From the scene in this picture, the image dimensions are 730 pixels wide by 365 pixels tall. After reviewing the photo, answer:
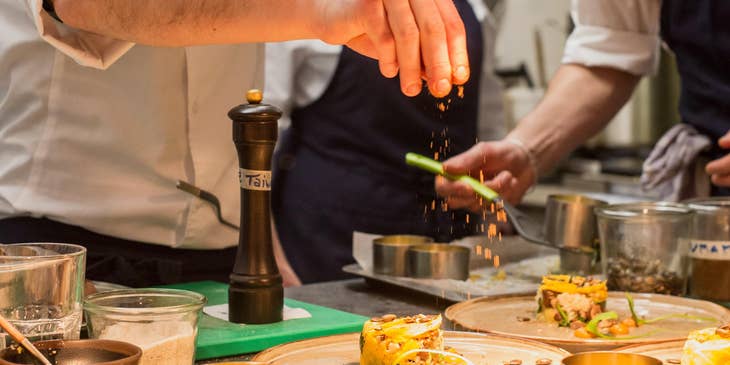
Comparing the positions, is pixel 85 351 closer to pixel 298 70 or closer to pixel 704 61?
pixel 704 61

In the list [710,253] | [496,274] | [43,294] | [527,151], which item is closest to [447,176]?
[496,274]

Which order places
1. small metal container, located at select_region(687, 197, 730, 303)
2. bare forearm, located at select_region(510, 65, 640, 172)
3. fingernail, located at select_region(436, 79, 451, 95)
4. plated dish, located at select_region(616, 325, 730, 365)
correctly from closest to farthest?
1. plated dish, located at select_region(616, 325, 730, 365)
2. fingernail, located at select_region(436, 79, 451, 95)
3. small metal container, located at select_region(687, 197, 730, 303)
4. bare forearm, located at select_region(510, 65, 640, 172)

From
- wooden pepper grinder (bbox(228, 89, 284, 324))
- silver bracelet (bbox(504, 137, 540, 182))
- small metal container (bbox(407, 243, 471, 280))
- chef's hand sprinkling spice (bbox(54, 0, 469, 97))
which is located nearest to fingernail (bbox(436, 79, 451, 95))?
chef's hand sprinkling spice (bbox(54, 0, 469, 97))

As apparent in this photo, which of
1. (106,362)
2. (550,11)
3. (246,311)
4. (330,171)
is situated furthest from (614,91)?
(550,11)

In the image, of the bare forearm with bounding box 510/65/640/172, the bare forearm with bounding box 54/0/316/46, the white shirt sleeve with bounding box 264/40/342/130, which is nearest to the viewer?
the bare forearm with bounding box 54/0/316/46

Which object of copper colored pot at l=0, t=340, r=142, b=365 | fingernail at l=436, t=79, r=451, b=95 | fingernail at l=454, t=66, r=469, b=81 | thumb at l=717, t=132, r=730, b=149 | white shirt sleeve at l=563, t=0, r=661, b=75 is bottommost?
copper colored pot at l=0, t=340, r=142, b=365

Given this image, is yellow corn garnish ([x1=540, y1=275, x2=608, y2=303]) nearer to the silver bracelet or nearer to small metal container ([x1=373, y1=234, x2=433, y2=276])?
small metal container ([x1=373, y1=234, x2=433, y2=276])

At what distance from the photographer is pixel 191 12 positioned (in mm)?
1325

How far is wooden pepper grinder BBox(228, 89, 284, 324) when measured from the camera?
4.67ft

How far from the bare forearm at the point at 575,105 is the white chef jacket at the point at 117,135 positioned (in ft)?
3.27

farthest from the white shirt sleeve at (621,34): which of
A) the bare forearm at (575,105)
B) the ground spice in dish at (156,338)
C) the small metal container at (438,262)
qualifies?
the ground spice in dish at (156,338)

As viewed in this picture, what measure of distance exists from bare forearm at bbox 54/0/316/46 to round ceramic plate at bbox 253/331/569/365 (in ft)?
1.34

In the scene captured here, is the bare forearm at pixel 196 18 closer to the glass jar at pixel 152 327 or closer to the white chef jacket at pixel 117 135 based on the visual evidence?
the white chef jacket at pixel 117 135

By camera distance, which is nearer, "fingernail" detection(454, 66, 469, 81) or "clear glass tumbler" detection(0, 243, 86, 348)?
"clear glass tumbler" detection(0, 243, 86, 348)
